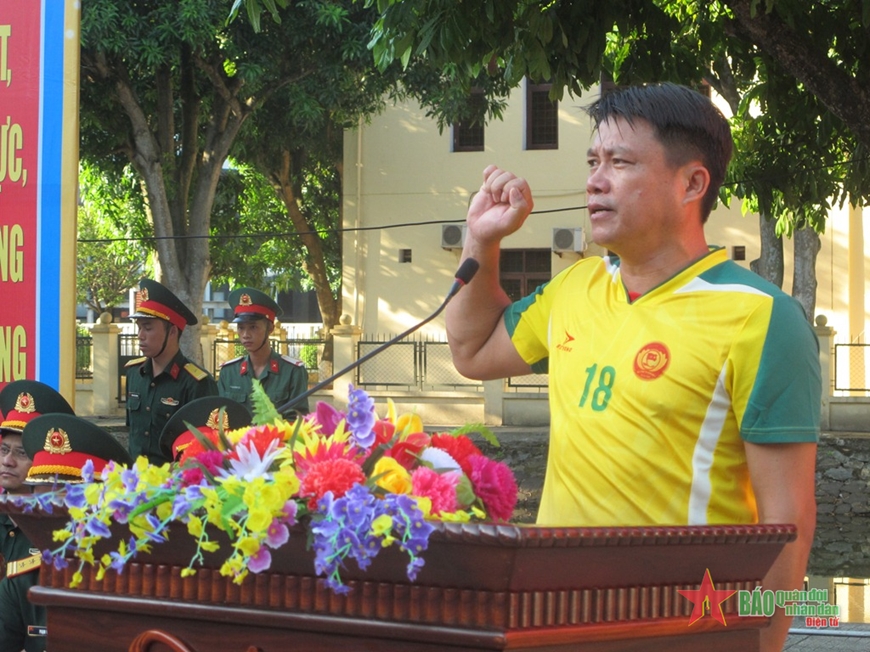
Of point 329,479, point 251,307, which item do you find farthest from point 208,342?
point 329,479

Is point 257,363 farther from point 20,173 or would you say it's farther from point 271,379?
point 20,173

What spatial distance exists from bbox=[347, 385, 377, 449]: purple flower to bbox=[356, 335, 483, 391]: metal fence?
1884cm

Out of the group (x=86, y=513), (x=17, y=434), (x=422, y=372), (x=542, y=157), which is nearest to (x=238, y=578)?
(x=86, y=513)

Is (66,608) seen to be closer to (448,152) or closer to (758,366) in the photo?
(758,366)

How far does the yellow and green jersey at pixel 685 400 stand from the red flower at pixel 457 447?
0.32 m

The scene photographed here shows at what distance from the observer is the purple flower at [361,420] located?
63.7 inches

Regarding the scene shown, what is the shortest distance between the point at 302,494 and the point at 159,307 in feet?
19.0

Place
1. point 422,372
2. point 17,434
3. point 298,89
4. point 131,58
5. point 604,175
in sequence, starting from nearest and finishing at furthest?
point 604,175 < point 17,434 < point 131,58 < point 298,89 < point 422,372

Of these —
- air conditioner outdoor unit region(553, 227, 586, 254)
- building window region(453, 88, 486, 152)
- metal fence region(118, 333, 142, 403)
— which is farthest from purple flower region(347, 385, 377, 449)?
building window region(453, 88, 486, 152)

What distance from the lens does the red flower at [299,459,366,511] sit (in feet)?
4.75

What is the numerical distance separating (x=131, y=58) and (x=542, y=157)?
8.73 metres

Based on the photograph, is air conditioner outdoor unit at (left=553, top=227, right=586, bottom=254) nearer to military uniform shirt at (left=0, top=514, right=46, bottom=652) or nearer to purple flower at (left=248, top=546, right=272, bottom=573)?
military uniform shirt at (left=0, top=514, right=46, bottom=652)

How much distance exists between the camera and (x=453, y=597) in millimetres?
1385

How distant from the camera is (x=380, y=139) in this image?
2347cm
